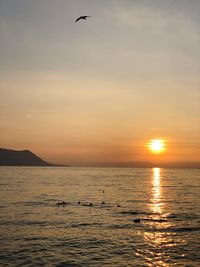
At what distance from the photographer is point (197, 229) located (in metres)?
44.5

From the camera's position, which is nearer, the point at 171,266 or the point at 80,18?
the point at 171,266

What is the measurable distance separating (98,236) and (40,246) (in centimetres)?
806

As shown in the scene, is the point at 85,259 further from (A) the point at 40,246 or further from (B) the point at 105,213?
(B) the point at 105,213

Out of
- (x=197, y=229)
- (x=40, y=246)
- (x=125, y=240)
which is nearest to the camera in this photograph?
(x=40, y=246)

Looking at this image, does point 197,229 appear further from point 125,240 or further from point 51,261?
point 51,261

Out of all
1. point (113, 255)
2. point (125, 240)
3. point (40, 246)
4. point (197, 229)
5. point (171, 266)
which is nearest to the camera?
point (171, 266)

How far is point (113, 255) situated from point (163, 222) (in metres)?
21.0

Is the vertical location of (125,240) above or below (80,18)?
below

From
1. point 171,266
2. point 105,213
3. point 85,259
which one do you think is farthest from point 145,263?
point 105,213

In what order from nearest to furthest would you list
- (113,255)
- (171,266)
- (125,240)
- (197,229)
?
(171,266)
(113,255)
(125,240)
(197,229)

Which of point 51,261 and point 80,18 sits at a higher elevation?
point 80,18

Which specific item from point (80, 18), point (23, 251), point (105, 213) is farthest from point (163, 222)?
point (80, 18)

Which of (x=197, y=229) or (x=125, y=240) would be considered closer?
(x=125, y=240)

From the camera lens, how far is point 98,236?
39.1m
